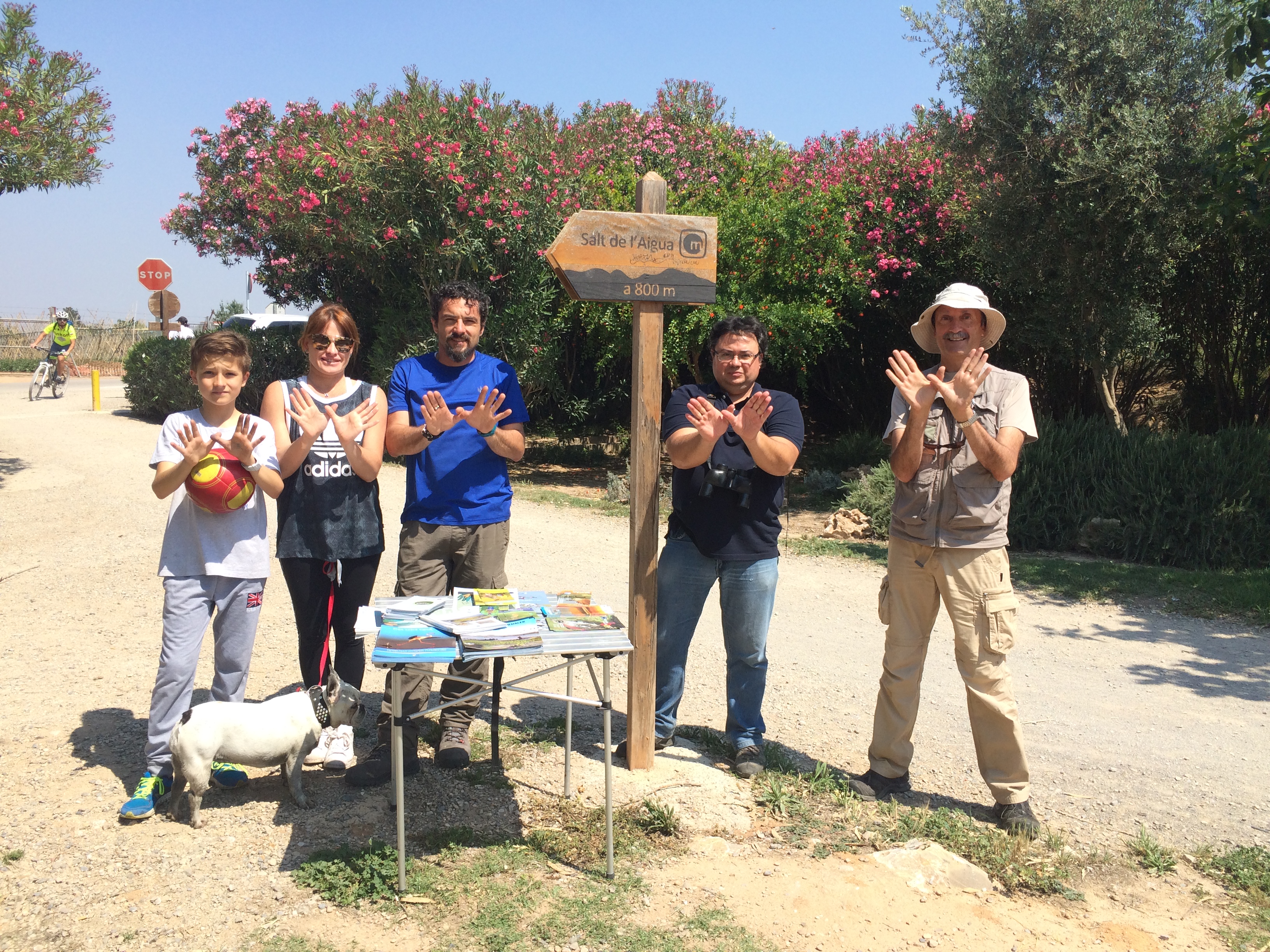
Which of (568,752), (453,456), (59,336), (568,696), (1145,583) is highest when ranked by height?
(59,336)

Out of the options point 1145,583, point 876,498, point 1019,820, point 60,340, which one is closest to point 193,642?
point 1019,820

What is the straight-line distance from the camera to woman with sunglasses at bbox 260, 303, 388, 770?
3750mm

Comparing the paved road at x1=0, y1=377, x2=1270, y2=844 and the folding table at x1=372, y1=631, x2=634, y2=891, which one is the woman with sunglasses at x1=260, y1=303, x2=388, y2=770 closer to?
the folding table at x1=372, y1=631, x2=634, y2=891

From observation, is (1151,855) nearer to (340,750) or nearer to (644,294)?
(644,294)

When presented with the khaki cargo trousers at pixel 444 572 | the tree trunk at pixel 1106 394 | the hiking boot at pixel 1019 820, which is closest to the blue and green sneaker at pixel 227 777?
the khaki cargo trousers at pixel 444 572

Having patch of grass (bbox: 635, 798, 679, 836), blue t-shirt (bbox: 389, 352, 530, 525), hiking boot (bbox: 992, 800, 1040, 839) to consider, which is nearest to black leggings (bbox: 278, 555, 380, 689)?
blue t-shirt (bbox: 389, 352, 530, 525)

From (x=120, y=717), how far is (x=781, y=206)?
391 inches

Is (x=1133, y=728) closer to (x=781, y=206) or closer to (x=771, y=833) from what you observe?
(x=771, y=833)

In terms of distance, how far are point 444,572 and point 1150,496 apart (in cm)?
725

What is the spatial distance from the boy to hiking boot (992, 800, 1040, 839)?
297cm

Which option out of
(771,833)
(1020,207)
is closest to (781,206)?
(1020,207)

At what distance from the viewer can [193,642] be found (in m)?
3.63

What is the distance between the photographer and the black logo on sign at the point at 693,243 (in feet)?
12.9

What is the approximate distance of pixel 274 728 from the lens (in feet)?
11.6
